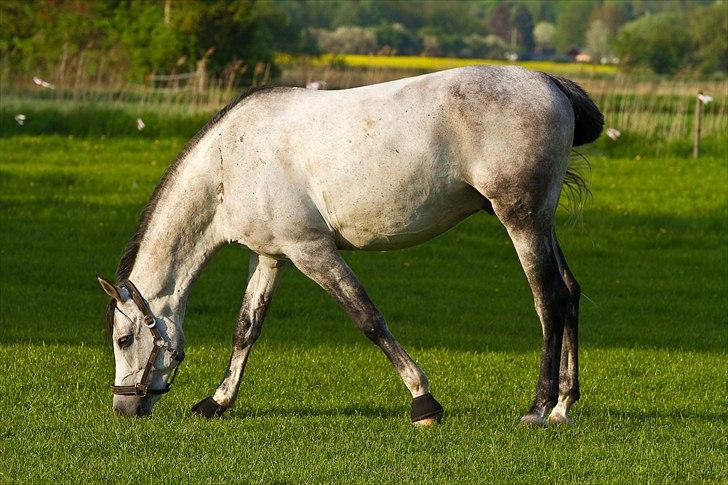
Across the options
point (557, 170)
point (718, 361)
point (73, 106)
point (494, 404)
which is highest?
point (557, 170)

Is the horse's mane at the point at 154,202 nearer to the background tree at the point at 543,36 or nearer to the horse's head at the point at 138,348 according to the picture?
the horse's head at the point at 138,348

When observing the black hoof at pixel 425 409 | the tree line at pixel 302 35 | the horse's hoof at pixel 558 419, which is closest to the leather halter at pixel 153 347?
the black hoof at pixel 425 409

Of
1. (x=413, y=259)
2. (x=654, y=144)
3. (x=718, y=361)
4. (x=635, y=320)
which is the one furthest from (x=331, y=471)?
(x=654, y=144)

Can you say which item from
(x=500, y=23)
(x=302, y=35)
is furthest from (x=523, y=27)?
(x=302, y=35)

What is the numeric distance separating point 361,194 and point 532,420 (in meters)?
1.61

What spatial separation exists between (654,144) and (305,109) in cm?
2130

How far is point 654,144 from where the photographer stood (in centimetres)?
2861

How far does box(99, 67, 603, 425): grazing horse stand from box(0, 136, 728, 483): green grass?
0.33 meters

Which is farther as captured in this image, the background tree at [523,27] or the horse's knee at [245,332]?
the background tree at [523,27]

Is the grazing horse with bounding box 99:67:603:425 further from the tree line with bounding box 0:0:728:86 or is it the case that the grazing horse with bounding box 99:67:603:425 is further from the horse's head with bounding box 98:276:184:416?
the tree line with bounding box 0:0:728:86

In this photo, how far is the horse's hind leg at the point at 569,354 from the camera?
837 centimetres

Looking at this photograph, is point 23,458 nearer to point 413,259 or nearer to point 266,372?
point 266,372

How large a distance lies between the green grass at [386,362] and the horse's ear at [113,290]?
0.33m

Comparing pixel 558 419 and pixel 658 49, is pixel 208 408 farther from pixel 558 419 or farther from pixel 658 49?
pixel 658 49
